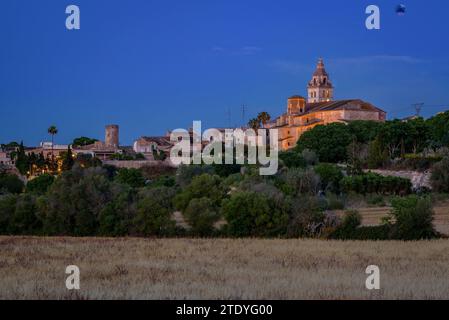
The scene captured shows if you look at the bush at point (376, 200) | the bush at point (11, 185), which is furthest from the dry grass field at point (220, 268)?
the bush at point (11, 185)

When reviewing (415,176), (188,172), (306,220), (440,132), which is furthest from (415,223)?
(440,132)

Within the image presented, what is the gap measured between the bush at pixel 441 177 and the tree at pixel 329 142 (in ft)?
107

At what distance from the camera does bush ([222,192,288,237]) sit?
31256mm

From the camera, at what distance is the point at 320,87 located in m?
165

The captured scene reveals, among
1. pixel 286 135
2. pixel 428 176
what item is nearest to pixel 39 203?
pixel 428 176

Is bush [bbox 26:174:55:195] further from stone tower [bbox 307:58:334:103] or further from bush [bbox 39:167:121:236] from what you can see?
stone tower [bbox 307:58:334:103]

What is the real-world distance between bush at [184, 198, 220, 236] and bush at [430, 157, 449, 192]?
2648 centimetres

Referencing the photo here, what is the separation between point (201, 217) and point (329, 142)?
194 feet

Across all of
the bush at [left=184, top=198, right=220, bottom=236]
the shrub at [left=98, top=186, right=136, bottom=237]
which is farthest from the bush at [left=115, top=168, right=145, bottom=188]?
the bush at [left=184, top=198, right=220, bottom=236]

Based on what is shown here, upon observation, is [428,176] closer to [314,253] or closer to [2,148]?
[314,253]

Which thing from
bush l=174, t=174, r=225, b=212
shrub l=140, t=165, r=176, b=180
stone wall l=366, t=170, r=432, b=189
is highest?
shrub l=140, t=165, r=176, b=180

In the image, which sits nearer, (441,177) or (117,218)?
(117,218)

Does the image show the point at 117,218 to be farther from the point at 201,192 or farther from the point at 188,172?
the point at 188,172

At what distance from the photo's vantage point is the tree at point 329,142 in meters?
88.6
